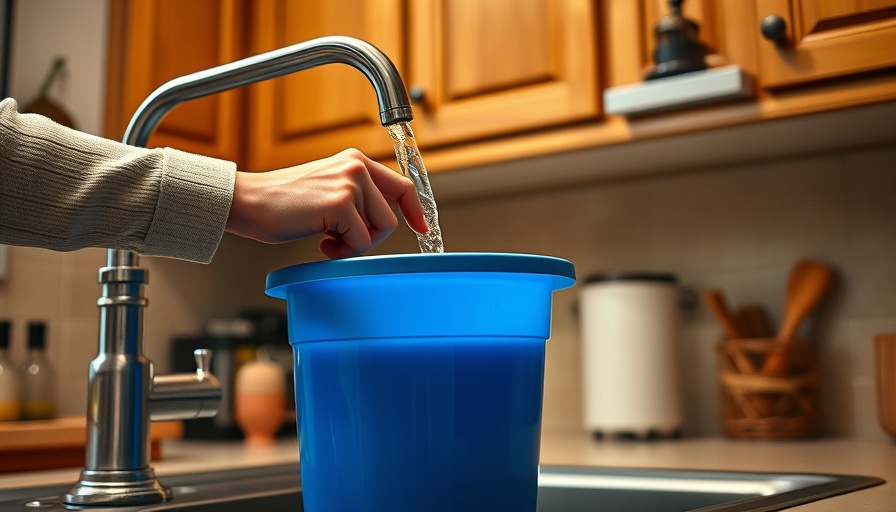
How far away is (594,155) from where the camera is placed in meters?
1.41

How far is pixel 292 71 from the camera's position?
2.49ft

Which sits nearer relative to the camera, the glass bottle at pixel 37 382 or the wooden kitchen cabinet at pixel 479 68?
the wooden kitchen cabinet at pixel 479 68

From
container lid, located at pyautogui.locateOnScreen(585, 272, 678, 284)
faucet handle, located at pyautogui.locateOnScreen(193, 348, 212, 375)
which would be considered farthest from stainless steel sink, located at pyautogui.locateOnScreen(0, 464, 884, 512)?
container lid, located at pyautogui.locateOnScreen(585, 272, 678, 284)

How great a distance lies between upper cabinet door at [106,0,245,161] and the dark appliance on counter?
33cm

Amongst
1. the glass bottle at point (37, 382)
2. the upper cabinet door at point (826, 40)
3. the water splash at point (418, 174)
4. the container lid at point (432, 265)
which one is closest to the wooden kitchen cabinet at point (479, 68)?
the upper cabinet door at point (826, 40)

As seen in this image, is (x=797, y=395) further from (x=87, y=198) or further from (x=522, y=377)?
(x=87, y=198)

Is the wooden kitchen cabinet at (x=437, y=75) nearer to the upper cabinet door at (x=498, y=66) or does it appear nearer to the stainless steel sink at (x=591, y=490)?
the upper cabinet door at (x=498, y=66)

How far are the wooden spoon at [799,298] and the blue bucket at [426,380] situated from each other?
0.92m

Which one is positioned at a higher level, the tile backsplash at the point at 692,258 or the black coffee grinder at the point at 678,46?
the black coffee grinder at the point at 678,46

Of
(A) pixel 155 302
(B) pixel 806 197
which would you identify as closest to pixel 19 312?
A: (A) pixel 155 302

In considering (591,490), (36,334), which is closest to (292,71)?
(591,490)

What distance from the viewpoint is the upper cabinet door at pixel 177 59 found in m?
1.58

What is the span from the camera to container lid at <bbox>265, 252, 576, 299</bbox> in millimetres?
510

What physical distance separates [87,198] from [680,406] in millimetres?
1106
